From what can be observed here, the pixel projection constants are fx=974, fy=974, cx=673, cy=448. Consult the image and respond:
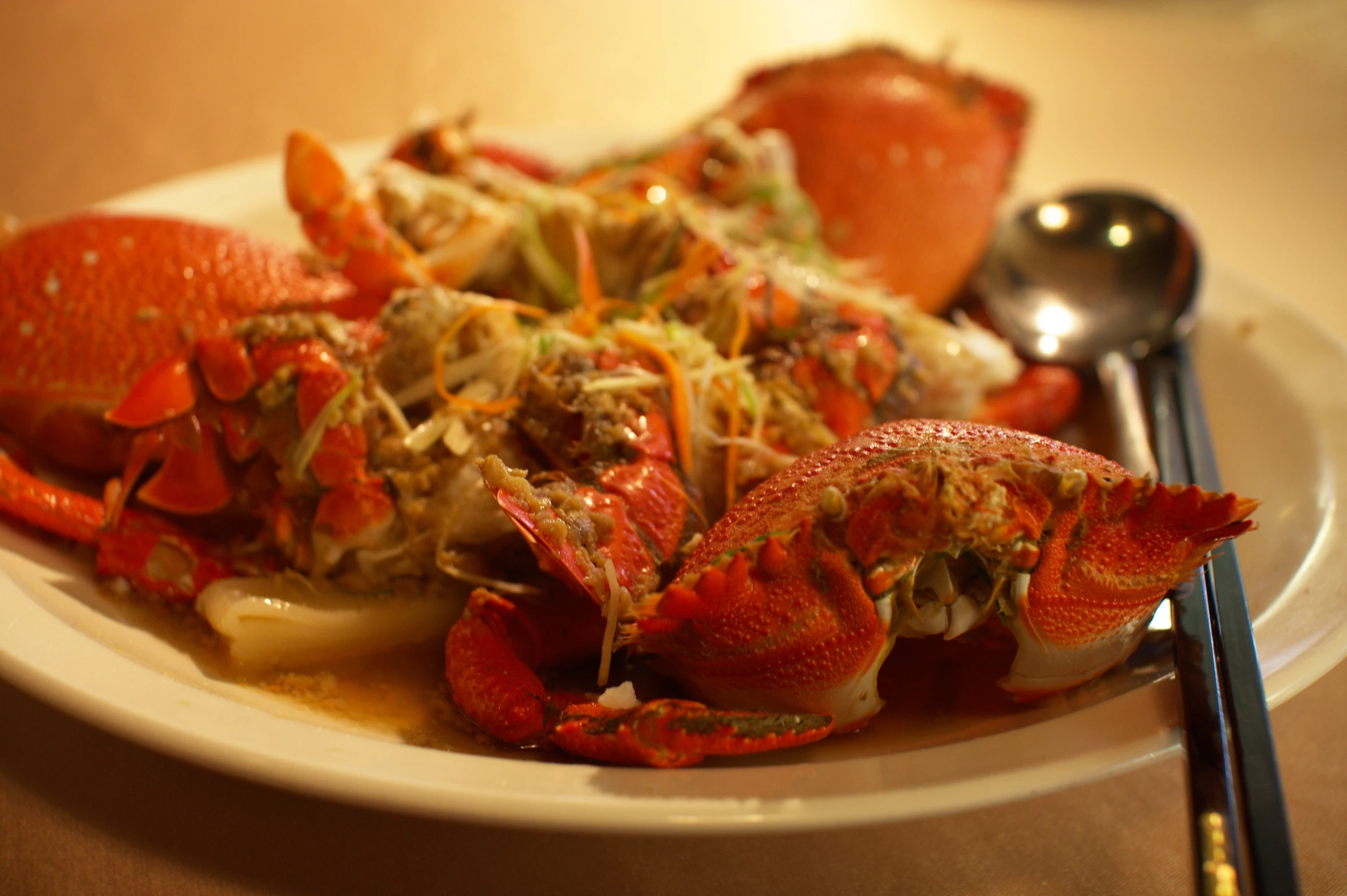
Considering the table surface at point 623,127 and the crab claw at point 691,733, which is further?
the table surface at point 623,127

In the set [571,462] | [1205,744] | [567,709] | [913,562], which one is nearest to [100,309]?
[571,462]

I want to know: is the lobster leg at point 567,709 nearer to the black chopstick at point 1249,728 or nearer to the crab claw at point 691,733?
the crab claw at point 691,733

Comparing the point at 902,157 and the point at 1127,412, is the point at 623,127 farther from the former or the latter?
the point at 1127,412

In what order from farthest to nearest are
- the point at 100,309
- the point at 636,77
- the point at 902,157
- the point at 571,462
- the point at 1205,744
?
the point at 636,77 < the point at 902,157 < the point at 100,309 < the point at 571,462 < the point at 1205,744

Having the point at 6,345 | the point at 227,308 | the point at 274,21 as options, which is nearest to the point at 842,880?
the point at 227,308

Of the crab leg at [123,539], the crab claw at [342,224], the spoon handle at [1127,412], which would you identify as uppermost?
the crab claw at [342,224]

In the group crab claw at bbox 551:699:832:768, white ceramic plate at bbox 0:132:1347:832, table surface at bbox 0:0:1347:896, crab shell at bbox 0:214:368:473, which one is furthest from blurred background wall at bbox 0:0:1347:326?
crab claw at bbox 551:699:832:768

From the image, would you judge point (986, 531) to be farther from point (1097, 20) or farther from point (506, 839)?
point (1097, 20)

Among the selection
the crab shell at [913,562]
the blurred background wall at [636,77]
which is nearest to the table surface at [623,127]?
the blurred background wall at [636,77]
